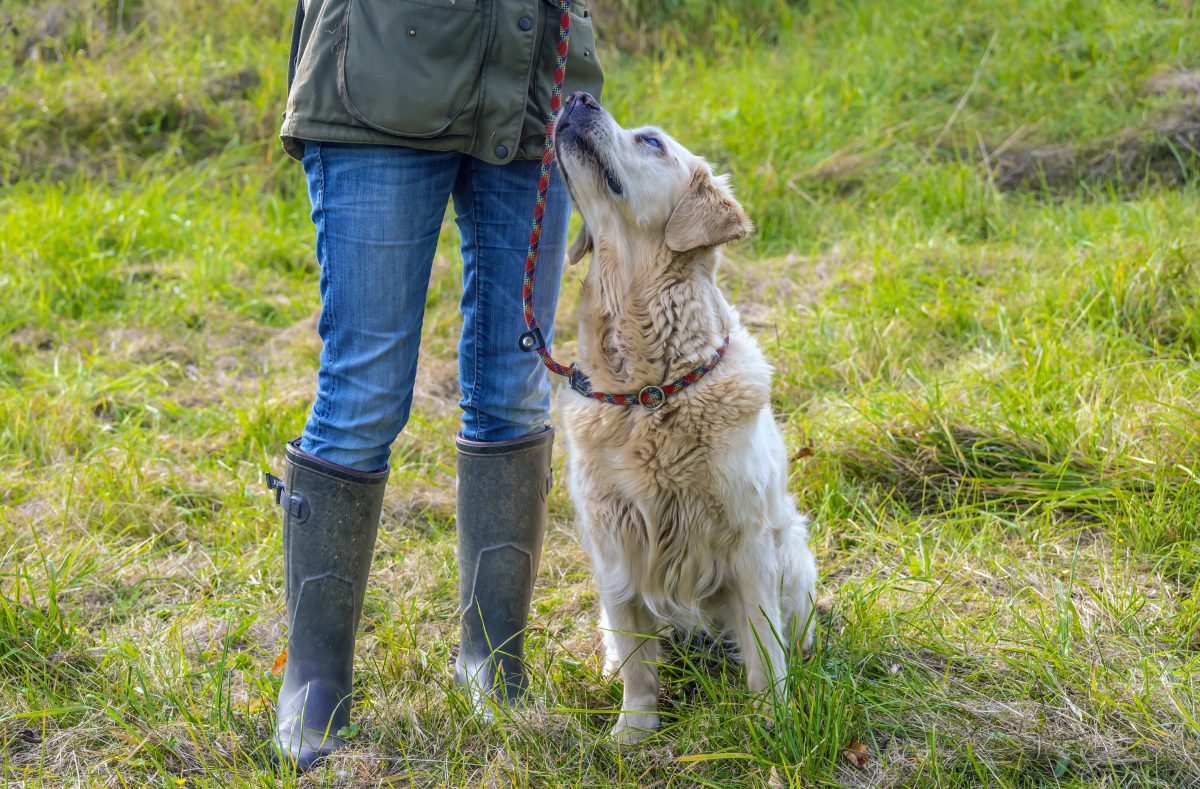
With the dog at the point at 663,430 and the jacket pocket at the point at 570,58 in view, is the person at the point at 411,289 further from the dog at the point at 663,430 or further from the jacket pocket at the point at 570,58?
the dog at the point at 663,430

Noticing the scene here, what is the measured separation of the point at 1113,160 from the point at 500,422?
437 cm

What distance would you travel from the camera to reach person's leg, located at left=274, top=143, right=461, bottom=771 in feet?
6.59

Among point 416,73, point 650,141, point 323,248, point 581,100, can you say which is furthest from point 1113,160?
point 323,248

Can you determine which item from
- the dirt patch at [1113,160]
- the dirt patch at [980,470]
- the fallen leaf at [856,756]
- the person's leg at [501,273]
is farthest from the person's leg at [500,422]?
the dirt patch at [1113,160]

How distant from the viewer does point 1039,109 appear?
18.8 ft

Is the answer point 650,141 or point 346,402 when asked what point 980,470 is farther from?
point 346,402

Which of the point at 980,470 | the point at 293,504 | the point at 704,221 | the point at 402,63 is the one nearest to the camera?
the point at 402,63

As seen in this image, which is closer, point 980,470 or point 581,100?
point 581,100

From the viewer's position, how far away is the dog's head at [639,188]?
7.38ft

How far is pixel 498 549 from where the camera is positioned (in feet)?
7.86

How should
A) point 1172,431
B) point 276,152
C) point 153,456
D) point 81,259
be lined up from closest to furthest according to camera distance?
point 1172,431 < point 153,456 < point 81,259 < point 276,152

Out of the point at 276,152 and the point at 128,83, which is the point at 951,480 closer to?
the point at 276,152

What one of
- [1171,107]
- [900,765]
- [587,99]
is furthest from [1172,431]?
[1171,107]

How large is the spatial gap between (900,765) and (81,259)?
4.47 m
